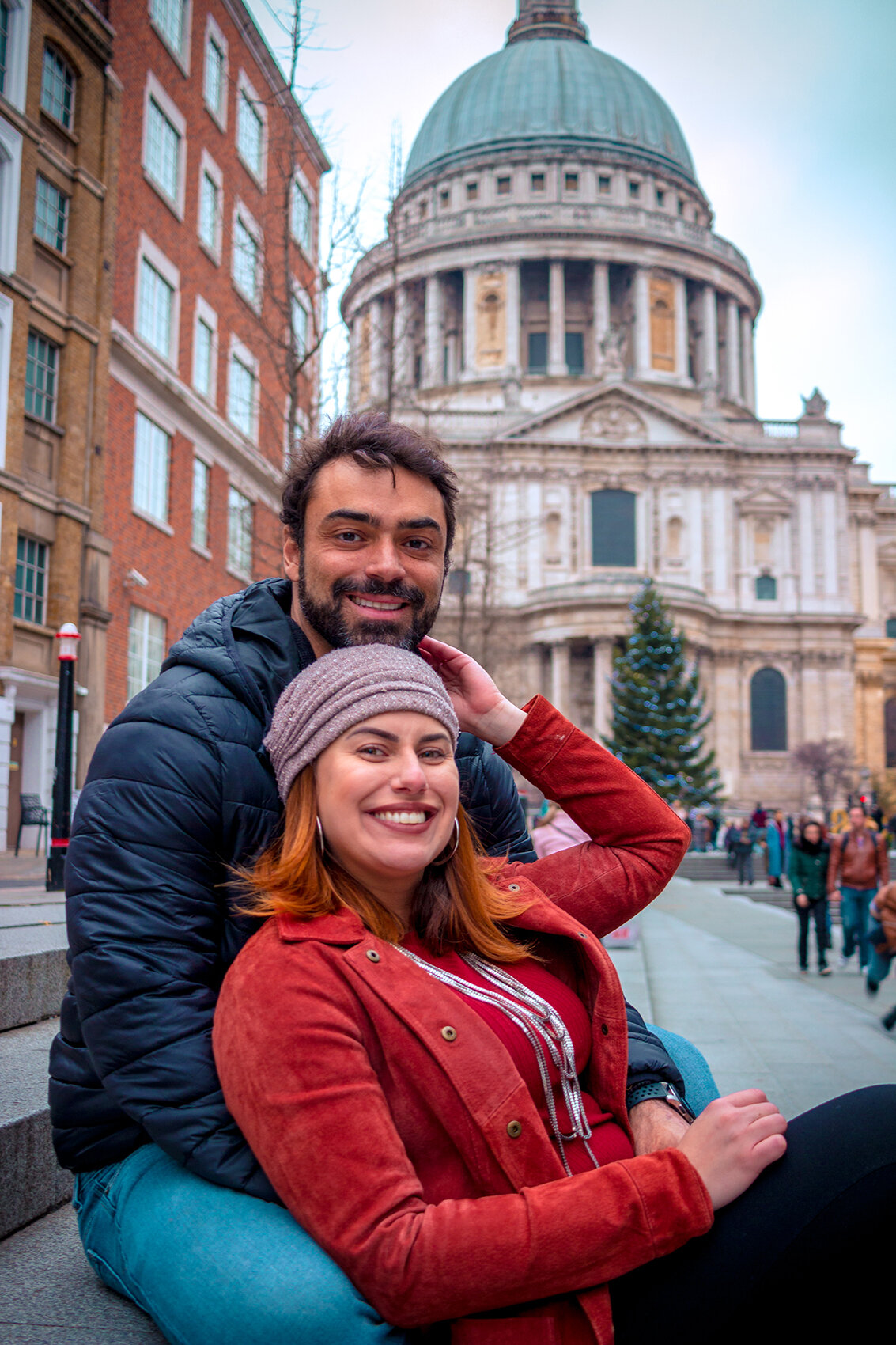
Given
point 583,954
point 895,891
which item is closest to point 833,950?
point 895,891

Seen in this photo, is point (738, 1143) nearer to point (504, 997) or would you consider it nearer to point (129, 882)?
point (504, 997)

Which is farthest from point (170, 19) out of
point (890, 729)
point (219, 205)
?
point (890, 729)

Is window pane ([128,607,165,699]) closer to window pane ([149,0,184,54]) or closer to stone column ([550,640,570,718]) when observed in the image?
window pane ([149,0,184,54])

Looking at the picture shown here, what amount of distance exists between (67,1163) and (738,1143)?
1295 mm

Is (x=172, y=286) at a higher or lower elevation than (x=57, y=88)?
lower

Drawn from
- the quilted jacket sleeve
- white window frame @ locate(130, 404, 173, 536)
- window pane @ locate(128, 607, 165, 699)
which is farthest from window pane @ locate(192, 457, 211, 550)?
the quilted jacket sleeve

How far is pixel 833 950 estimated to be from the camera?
555 inches

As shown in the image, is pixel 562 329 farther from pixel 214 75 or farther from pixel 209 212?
pixel 209 212

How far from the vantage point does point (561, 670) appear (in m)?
51.2

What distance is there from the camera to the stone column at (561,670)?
5066 cm

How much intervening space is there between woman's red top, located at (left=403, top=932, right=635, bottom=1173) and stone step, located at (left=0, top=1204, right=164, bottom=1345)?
90 cm

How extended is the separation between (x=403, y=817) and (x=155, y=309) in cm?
1864

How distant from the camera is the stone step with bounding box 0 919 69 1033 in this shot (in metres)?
3.69

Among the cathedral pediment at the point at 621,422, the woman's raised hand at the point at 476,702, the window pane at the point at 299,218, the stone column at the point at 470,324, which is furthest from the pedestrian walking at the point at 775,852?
the stone column at the point at 470,324
